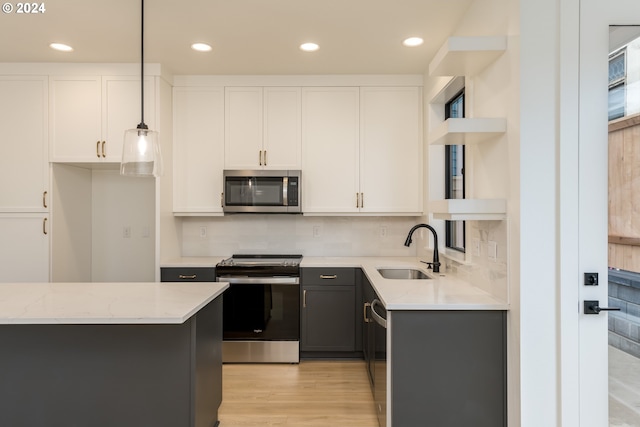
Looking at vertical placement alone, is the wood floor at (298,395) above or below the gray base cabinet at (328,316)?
below

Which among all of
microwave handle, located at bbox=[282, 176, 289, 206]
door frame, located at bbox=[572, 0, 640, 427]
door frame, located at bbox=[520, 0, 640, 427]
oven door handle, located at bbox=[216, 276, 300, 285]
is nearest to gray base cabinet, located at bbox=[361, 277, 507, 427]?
door frame, located at bbox=[520, 0, 640, 427]

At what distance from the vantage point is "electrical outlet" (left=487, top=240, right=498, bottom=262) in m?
2.12

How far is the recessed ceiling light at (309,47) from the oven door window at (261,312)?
75.8 inches

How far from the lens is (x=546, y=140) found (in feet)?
6.10

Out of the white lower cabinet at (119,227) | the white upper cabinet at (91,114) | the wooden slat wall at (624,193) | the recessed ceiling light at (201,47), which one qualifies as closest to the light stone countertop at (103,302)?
the white upper cabinet at (91,114)

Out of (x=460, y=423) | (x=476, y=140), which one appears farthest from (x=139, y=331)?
(x=476, y=140)

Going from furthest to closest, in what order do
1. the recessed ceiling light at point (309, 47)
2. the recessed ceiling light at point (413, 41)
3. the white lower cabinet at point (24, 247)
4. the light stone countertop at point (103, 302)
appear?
the white lower cabinet at point (24, 247) → the recessed ceiling light at point (309, 47) → the recessed ceiling light at point (413, 41) → the light stone countertop at point (103, 302)

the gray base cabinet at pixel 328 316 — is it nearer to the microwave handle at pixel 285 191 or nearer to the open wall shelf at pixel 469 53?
the microwave handle at pixel 285 191

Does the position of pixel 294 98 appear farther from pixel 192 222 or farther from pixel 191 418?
pixel 191 418

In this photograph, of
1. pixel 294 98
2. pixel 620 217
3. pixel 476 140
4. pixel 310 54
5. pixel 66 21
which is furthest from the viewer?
pixel 294 98

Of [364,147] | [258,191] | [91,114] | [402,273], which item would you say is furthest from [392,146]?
[91,114]

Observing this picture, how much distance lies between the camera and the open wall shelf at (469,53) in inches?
78.7

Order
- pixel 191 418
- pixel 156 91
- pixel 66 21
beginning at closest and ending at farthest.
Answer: pixel 191 418
pixel 66 21
pixel 156 91

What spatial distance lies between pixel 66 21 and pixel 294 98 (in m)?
1.81
